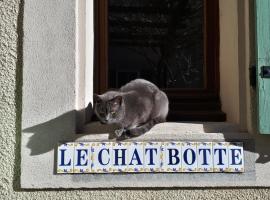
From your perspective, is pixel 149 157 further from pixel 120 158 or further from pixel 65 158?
pixel 65 158

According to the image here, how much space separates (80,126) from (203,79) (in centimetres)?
119

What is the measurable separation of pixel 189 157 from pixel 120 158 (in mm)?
461

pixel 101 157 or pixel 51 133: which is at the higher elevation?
pixel 51 133

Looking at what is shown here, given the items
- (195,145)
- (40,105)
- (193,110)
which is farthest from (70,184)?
(193,110)

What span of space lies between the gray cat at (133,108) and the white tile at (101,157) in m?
0.11

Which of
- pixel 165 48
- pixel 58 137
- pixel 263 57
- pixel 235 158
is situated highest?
pixel 165 48

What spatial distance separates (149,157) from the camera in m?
2.96

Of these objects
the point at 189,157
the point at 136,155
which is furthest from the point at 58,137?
the point at 189,157

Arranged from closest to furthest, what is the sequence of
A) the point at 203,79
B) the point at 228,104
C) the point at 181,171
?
the point at 181,171 < the point at 228,104 < the point at 203,79

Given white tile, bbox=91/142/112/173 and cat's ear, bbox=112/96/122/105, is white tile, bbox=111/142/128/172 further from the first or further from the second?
cat's ear, bbox=112/96/122/105

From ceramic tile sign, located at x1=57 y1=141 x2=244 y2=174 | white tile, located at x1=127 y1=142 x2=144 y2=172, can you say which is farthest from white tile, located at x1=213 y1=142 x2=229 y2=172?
white tile, located at x1=127 y1=142 x2=144 y2=172

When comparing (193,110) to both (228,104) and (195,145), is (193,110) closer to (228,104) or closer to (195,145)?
(228,104)

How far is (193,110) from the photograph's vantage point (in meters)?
3.56

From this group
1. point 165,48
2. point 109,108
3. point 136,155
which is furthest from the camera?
point 165,48
